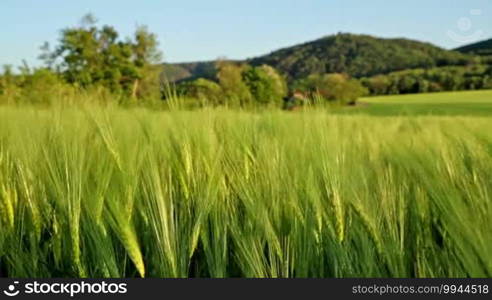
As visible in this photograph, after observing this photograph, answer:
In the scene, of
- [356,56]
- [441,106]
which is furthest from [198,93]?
[356,56]

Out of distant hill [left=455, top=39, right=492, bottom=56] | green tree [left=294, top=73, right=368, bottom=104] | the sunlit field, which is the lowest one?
the sunlit field

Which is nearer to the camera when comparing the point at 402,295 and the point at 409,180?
the point at 402,295

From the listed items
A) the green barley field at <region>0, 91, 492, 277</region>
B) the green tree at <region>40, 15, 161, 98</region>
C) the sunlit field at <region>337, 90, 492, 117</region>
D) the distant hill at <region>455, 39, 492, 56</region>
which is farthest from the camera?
the distant hill at <region>455, 39, 492, 56</region>

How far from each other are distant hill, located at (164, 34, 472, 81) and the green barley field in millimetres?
60566

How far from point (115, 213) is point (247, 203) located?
0.25 m

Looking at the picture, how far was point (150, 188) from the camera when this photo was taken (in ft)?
2.58

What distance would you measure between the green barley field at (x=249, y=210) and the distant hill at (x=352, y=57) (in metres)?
60.6

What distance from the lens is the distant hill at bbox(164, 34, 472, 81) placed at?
63500 millimetres

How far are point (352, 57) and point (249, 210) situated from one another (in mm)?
76637

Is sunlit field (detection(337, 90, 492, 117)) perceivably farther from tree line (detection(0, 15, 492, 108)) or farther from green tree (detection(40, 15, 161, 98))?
green tree (detection(40, 15, 161, 98))

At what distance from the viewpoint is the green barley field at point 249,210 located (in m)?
0.70

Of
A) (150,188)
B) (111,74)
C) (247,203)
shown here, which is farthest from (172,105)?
(111,74)

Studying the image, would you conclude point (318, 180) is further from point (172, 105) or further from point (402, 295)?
point (172, 105)

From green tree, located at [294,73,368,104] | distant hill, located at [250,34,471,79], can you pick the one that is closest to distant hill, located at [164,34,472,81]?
distant hill, located at [250,34,471,79]
